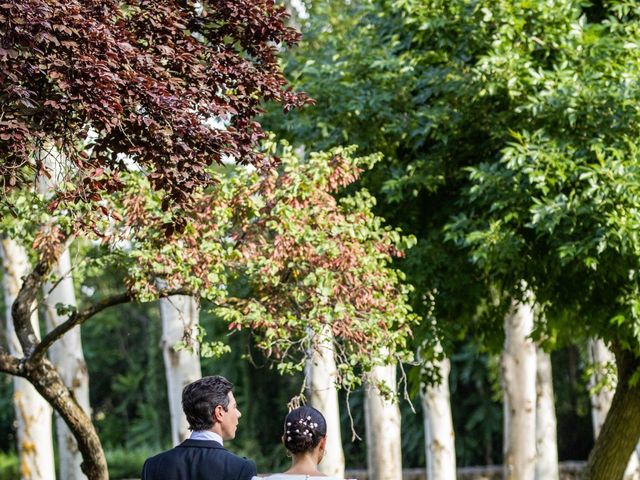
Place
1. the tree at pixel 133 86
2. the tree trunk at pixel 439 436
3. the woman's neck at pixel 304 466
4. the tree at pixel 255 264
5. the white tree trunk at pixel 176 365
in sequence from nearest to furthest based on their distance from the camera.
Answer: the woman's neck at pixel 304 466 < the tree at pixel 133 86 < the tree at pixel 255 264 < the white tree trunk at pixel 176 365 < the tree trunk at pixel 439 436

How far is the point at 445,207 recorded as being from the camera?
1399cm

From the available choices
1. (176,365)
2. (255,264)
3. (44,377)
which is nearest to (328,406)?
(176,365)

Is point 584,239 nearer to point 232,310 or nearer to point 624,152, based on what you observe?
point 624,152

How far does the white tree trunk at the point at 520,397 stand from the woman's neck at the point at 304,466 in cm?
1425

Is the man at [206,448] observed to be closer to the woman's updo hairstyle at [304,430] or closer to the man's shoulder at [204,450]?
the man's shoulder at [204,450]

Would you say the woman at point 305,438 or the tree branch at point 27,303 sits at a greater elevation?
the tree branch at point 27,303

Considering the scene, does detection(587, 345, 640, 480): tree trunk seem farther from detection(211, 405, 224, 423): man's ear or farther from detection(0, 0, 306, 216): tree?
detection(211, 405, 224, 423): man's ear

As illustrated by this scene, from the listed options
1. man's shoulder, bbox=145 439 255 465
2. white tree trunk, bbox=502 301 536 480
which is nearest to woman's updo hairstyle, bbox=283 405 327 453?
man's shoulder, bbox=145 439 255 465

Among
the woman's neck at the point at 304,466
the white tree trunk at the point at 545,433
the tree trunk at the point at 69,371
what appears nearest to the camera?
the woman's neck at the point at 304,466

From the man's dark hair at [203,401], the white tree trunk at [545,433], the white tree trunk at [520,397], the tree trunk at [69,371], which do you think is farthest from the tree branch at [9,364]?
the white tree trunk at [545,433]

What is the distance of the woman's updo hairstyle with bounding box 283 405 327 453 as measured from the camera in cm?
539

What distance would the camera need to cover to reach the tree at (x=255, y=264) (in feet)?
31.7

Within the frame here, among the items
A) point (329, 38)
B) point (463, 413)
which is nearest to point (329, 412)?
point (329, 38)

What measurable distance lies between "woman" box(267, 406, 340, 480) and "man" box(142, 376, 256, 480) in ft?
0.84
